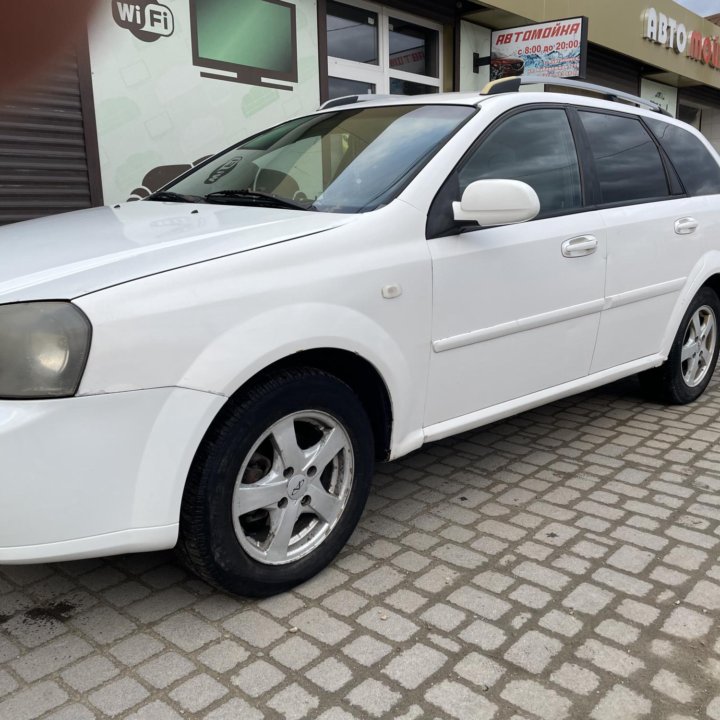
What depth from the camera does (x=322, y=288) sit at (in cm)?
239

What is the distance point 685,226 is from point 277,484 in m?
2.97

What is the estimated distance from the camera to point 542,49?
9727 mm

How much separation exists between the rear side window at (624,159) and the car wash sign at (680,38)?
1076 centimetres

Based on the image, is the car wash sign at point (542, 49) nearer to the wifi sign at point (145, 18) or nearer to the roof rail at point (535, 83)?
the wifi sign at point (145, 18)

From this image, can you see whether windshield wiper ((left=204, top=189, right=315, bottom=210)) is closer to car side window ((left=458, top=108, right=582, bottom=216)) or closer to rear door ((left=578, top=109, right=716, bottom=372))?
car side window ((left=458, top=108, right=582, bottom=216))

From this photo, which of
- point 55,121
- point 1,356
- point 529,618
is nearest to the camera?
point 1,356

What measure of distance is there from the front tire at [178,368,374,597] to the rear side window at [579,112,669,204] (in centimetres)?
200

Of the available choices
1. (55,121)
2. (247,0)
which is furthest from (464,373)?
(247,0)

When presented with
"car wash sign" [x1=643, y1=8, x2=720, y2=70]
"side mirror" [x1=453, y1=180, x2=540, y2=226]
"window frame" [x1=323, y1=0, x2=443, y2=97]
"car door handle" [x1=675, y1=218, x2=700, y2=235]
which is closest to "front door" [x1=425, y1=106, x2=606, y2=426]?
"side mirror" [x1=453, y1=180, x2=540, y2=226]

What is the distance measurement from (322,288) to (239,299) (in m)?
0.32

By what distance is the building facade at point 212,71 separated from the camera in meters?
6.07

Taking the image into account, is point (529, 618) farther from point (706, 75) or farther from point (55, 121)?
point (706, 75)

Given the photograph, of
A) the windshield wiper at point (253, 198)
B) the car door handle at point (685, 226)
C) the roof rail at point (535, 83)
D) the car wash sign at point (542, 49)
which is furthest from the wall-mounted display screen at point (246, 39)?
the car door handle at point (685, 226)

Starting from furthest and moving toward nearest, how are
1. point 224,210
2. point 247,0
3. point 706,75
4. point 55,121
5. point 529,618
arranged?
1. point 706,75
2. point 247,0
3. point 55,121
4. point 224,210
5. point 529,618
